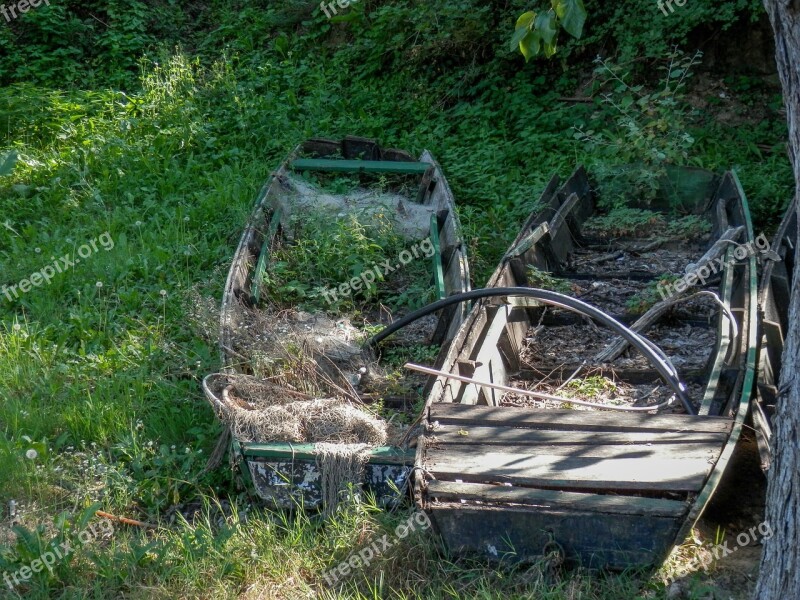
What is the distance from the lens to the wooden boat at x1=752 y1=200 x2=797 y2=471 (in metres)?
5.17

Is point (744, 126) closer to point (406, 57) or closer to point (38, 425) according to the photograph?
point (406, 57)

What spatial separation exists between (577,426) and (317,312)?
266cm

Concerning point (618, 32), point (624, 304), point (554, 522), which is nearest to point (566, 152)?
point (618, 32)

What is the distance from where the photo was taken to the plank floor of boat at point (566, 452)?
4.25 meters

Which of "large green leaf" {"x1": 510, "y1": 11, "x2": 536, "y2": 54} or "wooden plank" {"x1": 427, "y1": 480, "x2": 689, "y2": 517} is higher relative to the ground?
"large green leaf" {"x1": 510, "y1": 11, "x2": 536, "y2": 54}

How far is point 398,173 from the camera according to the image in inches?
369

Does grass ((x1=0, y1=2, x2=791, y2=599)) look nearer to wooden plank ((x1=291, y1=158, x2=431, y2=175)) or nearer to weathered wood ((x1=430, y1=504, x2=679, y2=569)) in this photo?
weathered wood ((x1=430, y1=504, x2=679, y2=569))

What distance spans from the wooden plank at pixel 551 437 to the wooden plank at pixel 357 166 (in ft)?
16.2
